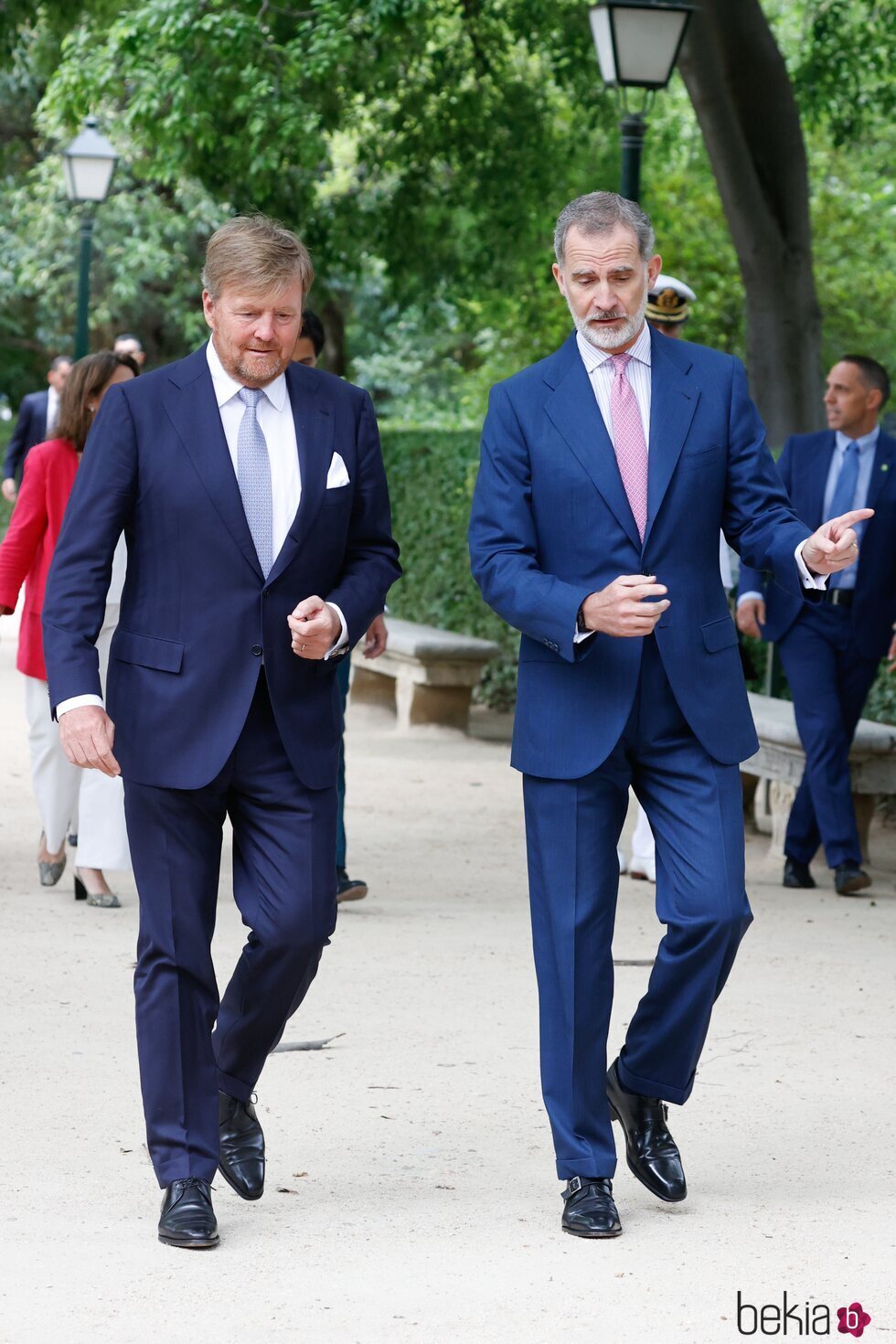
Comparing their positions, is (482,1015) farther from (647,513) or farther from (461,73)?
(461,73)

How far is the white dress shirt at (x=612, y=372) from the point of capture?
15.0 ft

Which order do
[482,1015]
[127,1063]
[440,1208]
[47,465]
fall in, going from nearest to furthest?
[440,1208], [127,1063], [482,1015], [47,465]

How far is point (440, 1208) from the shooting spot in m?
4.64

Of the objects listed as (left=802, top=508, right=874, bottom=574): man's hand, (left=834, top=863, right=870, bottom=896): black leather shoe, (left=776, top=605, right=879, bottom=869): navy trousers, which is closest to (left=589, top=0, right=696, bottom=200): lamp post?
(left=776, top=605, right=879, bottom=869): navy trousers

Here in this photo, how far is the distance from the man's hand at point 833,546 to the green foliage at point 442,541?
35.0 ft

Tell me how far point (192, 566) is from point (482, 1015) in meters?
2.63

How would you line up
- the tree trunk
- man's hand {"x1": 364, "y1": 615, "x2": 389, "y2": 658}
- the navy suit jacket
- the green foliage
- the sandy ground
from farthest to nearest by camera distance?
the green foliage → the navy suit jacket → the tree trunk → man's hand {"x1": 364, "y1": 615, "x2": 389, "y2": 658} → the sandy ground

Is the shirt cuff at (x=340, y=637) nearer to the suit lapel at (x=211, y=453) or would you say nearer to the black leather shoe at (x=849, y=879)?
the suit lapel at (x=211, y=453)

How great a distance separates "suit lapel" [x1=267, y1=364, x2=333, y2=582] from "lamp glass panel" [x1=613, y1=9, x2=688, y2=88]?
21.4 ft

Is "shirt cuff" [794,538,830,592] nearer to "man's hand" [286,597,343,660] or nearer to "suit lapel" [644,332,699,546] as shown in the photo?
"suit lapel" [644,332,699,546]

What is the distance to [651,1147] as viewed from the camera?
4.66 meters

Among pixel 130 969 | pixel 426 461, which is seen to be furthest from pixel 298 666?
pixel 426 461

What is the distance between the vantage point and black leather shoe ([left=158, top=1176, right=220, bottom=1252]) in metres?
4.31

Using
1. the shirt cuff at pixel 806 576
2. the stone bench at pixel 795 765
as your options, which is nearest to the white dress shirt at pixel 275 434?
the shirt cuff at pixel 806 576
